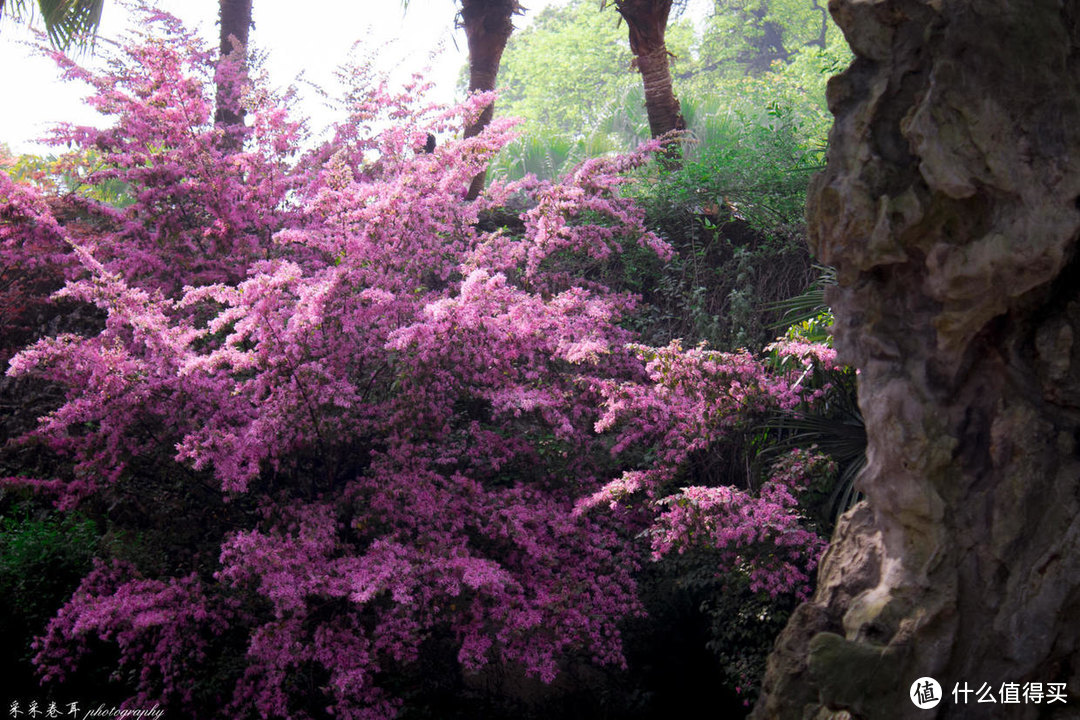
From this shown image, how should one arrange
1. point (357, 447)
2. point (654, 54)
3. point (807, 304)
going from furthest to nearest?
1. point (654, 54)
2. point (807, 304)
3. point (357, 447)

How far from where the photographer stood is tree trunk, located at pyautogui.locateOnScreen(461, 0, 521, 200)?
10.0 m

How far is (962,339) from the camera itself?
9.16ft

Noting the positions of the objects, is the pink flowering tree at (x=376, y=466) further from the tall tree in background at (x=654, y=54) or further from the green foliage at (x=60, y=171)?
the tall tree in background at (x=654, y=54)

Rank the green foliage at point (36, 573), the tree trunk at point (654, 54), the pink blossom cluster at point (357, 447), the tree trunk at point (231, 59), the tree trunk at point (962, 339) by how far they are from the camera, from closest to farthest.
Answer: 1. the tree trunk at point (962, 339)
2. the pink blossom cluster at point (357, 447)
3. the green foliage at point (36, 573)
4. the tree trunk at point (231, 59)
5. the tree trunk at point (654, 54)

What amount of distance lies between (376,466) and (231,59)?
17.7 ft

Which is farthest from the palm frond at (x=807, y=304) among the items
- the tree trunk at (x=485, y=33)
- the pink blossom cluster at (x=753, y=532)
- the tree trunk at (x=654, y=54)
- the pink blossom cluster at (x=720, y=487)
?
the tree trunk at (x=485, y=33)

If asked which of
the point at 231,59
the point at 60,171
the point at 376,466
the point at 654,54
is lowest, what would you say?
the point at 376,466

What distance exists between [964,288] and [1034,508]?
0.75 m

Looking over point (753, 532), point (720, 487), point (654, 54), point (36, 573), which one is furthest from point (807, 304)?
point (36, 573)

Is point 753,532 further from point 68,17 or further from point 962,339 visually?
point 68,17

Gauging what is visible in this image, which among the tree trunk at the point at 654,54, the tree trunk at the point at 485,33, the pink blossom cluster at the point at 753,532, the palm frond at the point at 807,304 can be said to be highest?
the tree trunk at the point at 485,33

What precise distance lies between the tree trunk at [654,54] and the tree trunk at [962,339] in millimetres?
6260

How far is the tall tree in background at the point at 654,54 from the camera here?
29.4 feet

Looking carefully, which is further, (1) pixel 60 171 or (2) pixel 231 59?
(2) pixel 231 59
